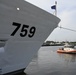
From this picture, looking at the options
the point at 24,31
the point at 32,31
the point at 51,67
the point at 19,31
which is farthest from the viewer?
the point at 51,67

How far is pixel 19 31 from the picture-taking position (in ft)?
25.0

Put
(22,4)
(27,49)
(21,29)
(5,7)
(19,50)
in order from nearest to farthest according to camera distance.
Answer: (5,7) → (22,4) → (21,29) → (19,50) → (27,49)

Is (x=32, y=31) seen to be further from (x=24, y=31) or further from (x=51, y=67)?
(x=51, y=67)

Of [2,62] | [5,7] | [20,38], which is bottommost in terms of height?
[2,62]

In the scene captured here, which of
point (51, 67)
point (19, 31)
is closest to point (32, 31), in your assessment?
point (19, 31)

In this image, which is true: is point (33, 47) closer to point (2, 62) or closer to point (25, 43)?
point (25, 43)

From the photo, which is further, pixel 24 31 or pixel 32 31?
pixel 32 31

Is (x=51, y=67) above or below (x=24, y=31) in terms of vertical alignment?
below

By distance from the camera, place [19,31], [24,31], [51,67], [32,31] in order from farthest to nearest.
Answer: [51,67] < [32,31] < [24,31] < [19,31]

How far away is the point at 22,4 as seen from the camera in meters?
7.19

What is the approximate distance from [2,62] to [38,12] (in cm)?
307

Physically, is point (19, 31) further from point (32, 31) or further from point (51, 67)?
point (51, 67)

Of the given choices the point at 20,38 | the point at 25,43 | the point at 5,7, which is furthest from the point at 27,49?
the point at 5,7

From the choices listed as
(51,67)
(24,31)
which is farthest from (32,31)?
(51,67)
